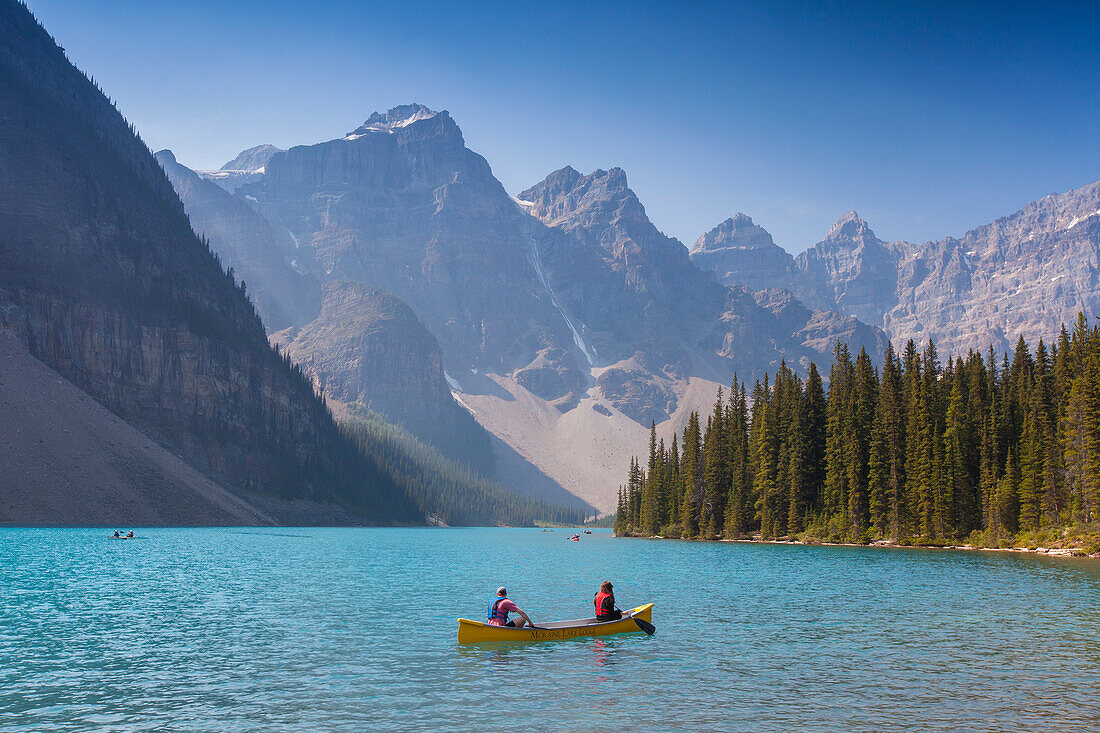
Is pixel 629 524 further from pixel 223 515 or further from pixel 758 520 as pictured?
pixel 223 515

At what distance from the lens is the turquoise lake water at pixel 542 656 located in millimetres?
21688

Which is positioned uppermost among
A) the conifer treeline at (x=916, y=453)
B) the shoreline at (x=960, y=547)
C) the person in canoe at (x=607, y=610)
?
the conifer treeline at (x=916, y=453)

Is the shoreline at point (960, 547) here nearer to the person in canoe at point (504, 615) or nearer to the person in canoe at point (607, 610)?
the person in canoe at point (607, 610)

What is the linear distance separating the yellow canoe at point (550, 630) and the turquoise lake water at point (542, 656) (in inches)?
18.9

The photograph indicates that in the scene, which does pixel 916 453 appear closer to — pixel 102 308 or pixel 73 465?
pixel 73 465

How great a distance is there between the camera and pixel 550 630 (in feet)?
110

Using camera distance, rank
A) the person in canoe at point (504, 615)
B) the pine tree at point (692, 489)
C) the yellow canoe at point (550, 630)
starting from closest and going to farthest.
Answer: the yellow canoe at point (550, 630), the person in canoe at point (504, 615), the pine tree at point (692, 489)

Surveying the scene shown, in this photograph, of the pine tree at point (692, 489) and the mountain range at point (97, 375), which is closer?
the mountain range at point (97, 375)

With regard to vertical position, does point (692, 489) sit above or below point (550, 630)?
above

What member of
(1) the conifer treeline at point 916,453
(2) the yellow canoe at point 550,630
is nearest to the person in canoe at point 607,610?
(2) the yellow canoe at point 550,630

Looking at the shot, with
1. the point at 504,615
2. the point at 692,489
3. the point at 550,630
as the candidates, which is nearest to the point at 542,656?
the point at 550,630

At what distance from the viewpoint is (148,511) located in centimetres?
12312

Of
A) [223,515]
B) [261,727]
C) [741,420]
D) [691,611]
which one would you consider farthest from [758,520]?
[261,727]

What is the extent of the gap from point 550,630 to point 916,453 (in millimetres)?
80579
